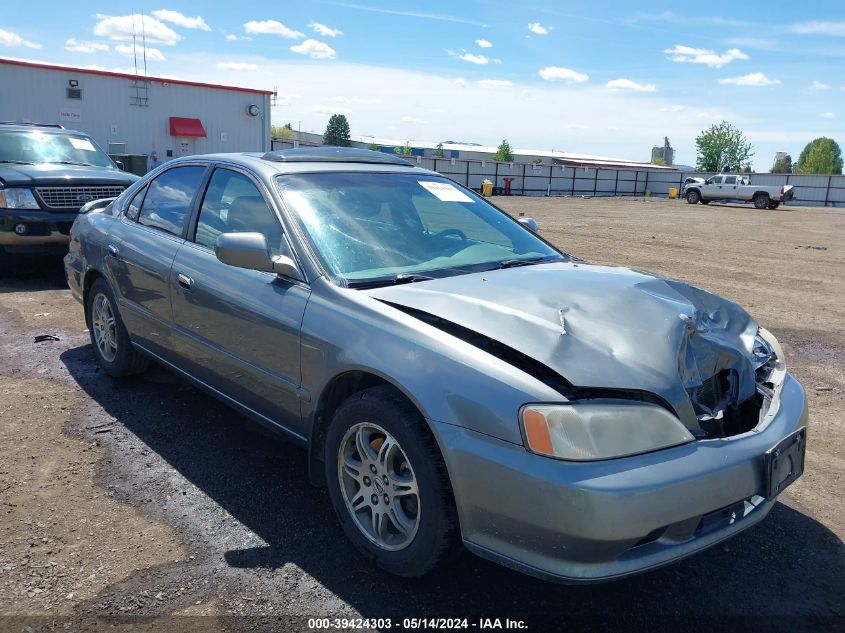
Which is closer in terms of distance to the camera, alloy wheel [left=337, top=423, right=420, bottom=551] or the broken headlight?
alloy wheel [left=337, top=423, right=420, bottom=551]

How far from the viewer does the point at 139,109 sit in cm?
2559

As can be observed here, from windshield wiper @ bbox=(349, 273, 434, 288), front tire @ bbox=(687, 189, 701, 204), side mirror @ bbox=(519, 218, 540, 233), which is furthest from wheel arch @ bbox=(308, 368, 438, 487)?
front tire @ bbox=(687, 189, 701, 204)

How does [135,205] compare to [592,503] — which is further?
[135,205]

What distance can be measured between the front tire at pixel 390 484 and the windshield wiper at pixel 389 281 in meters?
0.53

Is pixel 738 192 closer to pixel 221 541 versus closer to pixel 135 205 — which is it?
pixel 135 205

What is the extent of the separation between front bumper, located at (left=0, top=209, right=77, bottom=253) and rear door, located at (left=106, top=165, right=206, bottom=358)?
12.2 feet

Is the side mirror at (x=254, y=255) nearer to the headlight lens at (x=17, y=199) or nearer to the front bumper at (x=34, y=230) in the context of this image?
the front bumper at (x=34, y=230)

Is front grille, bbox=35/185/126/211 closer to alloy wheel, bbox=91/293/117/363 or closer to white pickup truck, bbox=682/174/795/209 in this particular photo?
alloy wheel, bbox=91/293/117/363

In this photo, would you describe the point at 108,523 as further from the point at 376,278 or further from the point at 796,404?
the point at 796,404

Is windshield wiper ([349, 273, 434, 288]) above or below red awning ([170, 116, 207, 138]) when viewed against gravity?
below

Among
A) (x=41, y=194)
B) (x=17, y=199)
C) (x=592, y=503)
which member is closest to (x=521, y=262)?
Answer: (x=592, y=503)

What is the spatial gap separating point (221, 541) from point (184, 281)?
4.83 ft

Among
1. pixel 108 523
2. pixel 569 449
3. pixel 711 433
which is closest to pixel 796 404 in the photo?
pixel 711 433

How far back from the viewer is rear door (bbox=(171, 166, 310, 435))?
Result: 10.2ft
